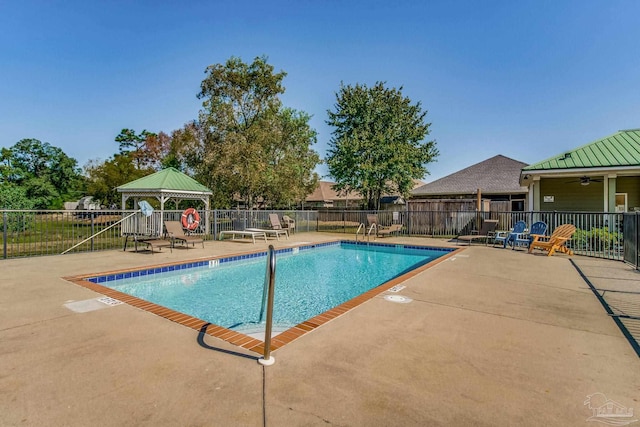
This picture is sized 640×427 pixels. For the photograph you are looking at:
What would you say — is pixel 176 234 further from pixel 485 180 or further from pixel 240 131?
pixel 485 180

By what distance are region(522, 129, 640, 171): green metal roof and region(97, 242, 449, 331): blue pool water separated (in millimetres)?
5986

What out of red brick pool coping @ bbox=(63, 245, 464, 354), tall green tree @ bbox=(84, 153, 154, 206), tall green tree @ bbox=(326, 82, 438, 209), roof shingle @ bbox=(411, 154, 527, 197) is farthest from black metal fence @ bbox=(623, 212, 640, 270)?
tall green tree @ bbox=(84, 153, 154, 206)

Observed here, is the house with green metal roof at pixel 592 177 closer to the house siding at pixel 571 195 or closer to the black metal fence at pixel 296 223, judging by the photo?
the house siding at pixel 571 195

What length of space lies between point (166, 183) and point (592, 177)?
19.0 meters

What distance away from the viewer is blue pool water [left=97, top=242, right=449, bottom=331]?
523cm

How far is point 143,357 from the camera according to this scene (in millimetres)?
2686

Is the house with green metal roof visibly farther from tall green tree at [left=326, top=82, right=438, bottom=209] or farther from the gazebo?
the gazebo

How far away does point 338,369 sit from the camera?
2.48 metres

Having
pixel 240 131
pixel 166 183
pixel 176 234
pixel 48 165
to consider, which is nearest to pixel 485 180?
pixel 240 131

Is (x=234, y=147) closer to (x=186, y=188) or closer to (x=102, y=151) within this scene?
(x=186, y=188)

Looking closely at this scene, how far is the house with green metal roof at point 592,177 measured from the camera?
1141 centimetres

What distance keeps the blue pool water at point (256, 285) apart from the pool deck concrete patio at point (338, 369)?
146 cm

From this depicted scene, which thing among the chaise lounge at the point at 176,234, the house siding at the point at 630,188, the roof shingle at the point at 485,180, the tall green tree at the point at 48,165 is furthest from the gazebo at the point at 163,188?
the tall green tree at the point at 48,165

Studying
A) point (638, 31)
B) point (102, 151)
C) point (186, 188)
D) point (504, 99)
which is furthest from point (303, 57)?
point (102, 151)
